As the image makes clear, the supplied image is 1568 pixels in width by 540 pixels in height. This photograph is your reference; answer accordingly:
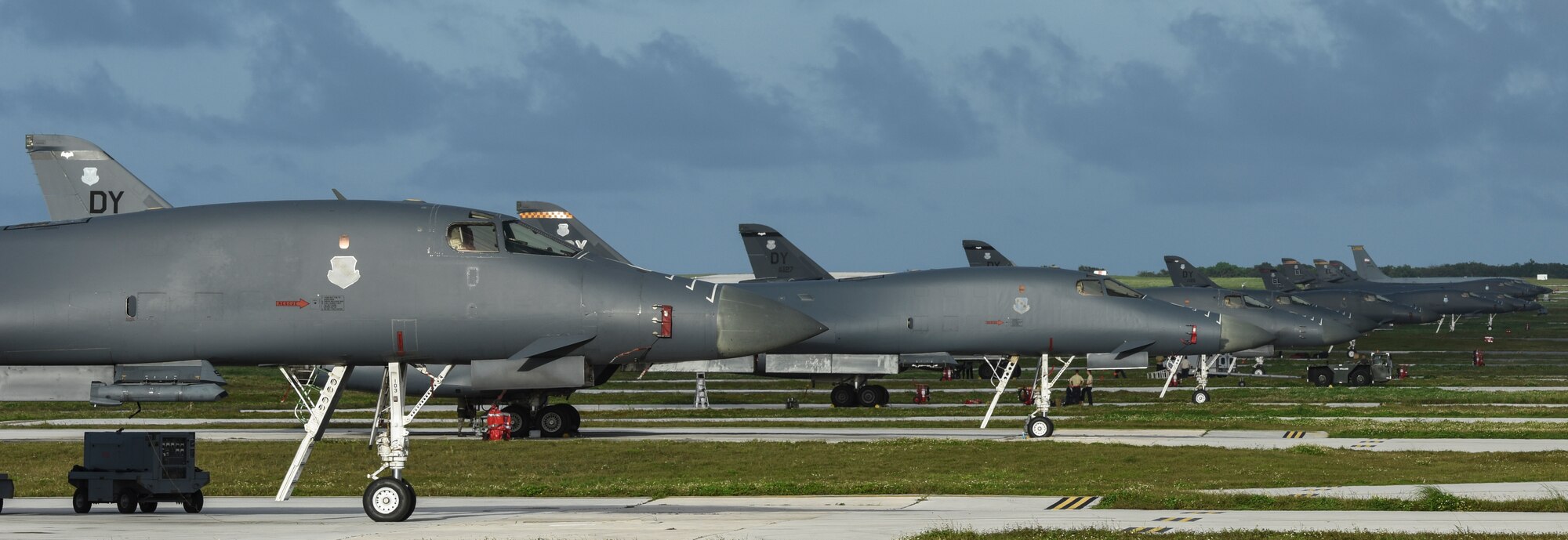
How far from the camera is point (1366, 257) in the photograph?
173 metres

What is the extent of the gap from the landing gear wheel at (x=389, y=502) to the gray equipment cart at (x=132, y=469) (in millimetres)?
3227

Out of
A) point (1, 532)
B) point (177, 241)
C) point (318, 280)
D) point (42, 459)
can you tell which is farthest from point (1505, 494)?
point (42, 459)

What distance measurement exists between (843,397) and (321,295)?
34796 mm

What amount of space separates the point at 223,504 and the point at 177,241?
17.4ft

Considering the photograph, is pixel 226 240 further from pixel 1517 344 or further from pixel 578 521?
pixel 1517 344

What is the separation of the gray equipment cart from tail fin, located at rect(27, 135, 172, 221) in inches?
493

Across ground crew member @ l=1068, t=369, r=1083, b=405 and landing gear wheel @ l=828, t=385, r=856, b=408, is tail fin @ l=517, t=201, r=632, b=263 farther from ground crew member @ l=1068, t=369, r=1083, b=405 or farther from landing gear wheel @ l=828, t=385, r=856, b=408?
ground crew member @ l=1068, t=369, r=1083, b=405

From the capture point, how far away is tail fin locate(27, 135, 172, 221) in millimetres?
31672

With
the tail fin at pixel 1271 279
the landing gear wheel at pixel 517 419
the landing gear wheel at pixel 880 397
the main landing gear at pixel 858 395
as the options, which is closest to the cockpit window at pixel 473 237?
the landing gear wheel at pixel 517 419

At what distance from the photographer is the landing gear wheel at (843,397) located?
171 feet

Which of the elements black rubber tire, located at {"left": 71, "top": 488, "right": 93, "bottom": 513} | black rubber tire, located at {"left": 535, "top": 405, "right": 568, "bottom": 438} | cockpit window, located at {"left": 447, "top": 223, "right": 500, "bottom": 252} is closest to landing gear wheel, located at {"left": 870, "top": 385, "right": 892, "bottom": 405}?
black rubber tire, located at {"left": 535, "top": 405, "right": 568, "bottom": 438}

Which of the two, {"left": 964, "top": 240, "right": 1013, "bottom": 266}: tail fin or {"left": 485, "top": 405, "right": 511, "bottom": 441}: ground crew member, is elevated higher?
{"left": 964, "top": 240, "right": 1013, "bottom": 266}: tail fin

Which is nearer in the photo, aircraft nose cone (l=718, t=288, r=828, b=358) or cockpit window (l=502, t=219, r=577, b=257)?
cockpit window (l=502, t=219, r=577, b=257)

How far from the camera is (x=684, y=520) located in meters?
18.9
